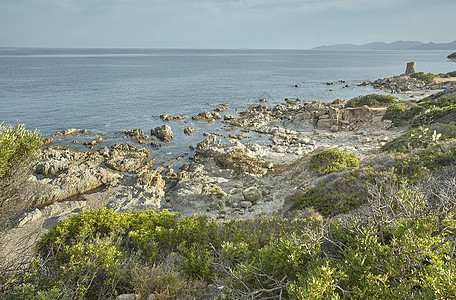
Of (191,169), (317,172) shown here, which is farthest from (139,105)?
(317,172)

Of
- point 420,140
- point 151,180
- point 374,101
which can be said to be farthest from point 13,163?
point 374,101

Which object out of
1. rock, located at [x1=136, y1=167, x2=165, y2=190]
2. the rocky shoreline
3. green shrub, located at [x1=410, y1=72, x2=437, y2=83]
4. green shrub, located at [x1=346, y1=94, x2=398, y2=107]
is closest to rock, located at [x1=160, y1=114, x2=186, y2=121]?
the rocky shoreline

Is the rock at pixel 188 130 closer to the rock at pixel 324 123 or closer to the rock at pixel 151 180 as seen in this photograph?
the rock at pixel 151 180

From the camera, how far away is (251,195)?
58.2ft

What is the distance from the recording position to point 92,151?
27266 mm

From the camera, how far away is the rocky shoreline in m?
17.1

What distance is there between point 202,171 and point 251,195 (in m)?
6.29

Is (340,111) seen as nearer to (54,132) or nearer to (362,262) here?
(362,262)

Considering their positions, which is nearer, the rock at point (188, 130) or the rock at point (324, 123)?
the rock at point (324, 123)

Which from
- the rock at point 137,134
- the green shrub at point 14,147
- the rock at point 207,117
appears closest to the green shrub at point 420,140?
the green shrub at point 14,147

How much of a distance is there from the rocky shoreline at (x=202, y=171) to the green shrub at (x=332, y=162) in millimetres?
854

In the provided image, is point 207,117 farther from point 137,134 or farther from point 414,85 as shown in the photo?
point 414,85

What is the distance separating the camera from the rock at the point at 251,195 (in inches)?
693

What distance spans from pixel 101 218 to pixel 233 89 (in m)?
61.5
